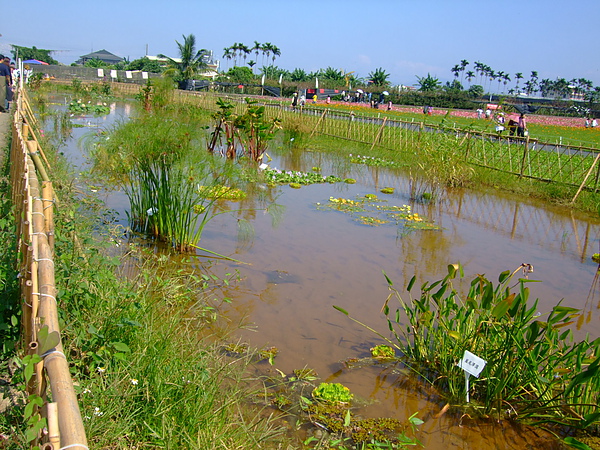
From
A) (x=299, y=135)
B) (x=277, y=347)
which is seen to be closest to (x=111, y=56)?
(x=299, y=135)

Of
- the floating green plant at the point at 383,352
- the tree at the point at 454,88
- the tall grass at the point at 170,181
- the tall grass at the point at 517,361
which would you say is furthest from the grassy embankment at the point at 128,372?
the tree at the point at 454,88

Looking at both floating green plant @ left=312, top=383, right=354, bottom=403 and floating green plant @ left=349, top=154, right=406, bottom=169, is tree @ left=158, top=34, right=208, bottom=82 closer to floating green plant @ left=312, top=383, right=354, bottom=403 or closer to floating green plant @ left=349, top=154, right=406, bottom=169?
floating green plant @ left=349, top=154, right=406, bottom=169

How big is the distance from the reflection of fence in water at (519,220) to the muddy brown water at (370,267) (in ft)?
0.07

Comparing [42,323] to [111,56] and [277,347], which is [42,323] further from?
[111,56]

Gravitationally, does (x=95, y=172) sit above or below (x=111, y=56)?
below

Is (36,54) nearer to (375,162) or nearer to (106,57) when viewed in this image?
(106,57)

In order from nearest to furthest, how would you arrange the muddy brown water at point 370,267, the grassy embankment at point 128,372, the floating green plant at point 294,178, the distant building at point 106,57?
the grassy embankment at point 128,372, the muddy brown water at point 370,267, the floating green plant at point 294,178, the distant building at point 106,57

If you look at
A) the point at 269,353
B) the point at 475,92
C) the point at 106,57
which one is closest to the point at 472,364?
the point at 269,353

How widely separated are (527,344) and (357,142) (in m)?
13.6

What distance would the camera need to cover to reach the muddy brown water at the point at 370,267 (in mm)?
3504

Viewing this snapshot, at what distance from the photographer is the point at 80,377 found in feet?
8.63

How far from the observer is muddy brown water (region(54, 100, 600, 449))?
350 cm

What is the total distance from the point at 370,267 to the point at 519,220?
3891mm

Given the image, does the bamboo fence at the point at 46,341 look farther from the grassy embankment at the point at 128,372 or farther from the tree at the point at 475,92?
the tree at the point at 475,92
